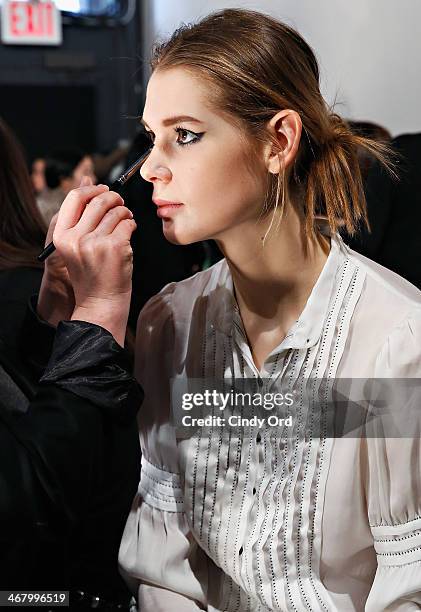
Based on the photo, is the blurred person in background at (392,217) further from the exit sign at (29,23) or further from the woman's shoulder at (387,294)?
the exit sign at (29,23)

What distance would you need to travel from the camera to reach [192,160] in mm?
1047

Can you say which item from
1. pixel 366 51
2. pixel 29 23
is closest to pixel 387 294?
pixel 366 51

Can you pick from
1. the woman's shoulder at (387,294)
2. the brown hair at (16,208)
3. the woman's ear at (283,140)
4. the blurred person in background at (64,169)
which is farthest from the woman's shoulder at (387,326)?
the blurred person in background at (64,169)

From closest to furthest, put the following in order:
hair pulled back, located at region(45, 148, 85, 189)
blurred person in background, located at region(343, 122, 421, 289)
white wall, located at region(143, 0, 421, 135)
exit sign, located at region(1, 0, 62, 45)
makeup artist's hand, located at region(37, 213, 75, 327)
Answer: makeup artist's hand, located at region(37, 213, 75, 327) < blurred person in background, located at region(343, 122, 421, 289) < white wall, located at region(143, 0, 421, 135) < hair pulled back, located at region(45, 148, 85, 189) < exit sign, located at region(1, 0, 62, 45)

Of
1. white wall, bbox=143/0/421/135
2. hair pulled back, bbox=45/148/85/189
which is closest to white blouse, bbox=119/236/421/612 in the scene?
white wall, bbox=143/0/421/135

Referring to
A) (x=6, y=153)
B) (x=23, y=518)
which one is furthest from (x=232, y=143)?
(x=6, y=153)

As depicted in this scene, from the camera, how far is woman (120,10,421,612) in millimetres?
1042

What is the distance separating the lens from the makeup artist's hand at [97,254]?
0.98 m

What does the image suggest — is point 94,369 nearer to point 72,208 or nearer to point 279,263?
point 72,208

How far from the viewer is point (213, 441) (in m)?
1.19

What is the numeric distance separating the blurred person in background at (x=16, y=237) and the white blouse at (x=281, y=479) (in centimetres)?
20

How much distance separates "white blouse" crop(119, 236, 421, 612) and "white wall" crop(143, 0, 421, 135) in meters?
0.98

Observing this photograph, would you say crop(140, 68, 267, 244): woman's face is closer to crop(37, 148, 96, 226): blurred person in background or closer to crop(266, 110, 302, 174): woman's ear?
crop(266, 110, 302, 174): woman's ear

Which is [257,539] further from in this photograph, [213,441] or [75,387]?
[75,387]
